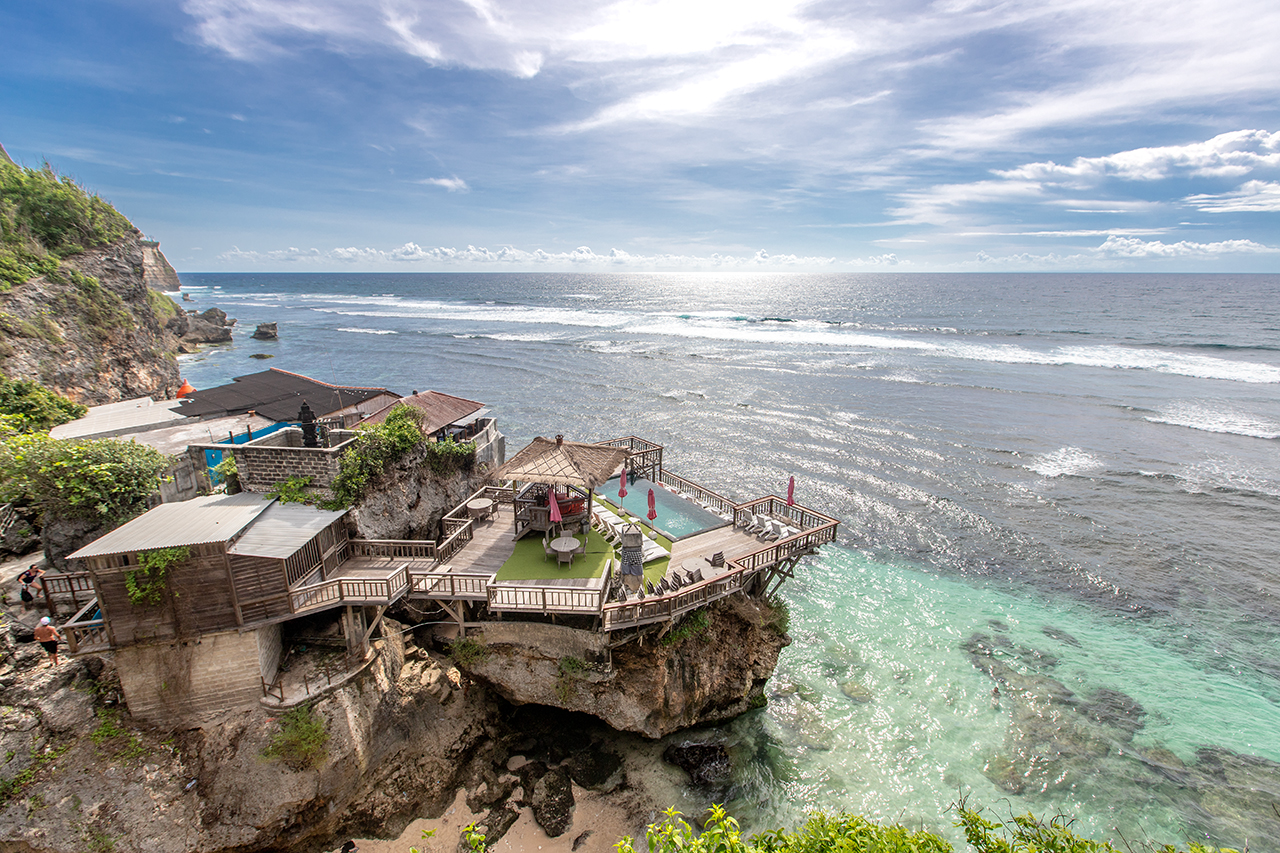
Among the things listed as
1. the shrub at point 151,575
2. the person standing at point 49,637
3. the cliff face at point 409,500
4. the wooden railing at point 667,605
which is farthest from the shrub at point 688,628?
the person standing at point 49,637

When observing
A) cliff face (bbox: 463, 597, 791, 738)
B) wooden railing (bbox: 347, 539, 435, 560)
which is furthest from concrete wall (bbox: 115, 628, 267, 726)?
cliff face (bbox: 463, 597, 791, 738)

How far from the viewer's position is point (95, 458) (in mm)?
13375

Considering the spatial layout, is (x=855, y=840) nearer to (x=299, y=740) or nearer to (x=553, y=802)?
(x=553, y=802)

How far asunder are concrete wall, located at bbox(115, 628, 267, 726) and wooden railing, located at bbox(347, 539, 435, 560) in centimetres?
355

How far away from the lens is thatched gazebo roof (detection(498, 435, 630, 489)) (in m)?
14.9

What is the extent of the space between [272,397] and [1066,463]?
44963 millimetres

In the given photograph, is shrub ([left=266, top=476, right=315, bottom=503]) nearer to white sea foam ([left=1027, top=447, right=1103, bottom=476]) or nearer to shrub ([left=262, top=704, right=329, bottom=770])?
shrub ([left=262, top=704, right=329, bottom=770])

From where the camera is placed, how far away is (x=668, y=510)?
19.0 m

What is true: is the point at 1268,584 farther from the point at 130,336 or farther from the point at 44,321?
the point at 130,336

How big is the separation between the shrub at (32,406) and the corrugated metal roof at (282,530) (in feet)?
38.4

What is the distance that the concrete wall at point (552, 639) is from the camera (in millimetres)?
13398

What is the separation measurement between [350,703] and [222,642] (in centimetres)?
295

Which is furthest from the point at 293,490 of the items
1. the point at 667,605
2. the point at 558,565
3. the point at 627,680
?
the point at 667,605

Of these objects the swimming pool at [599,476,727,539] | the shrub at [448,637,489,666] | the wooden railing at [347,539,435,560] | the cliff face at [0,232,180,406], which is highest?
the cliff face at [0,232,180,406]
